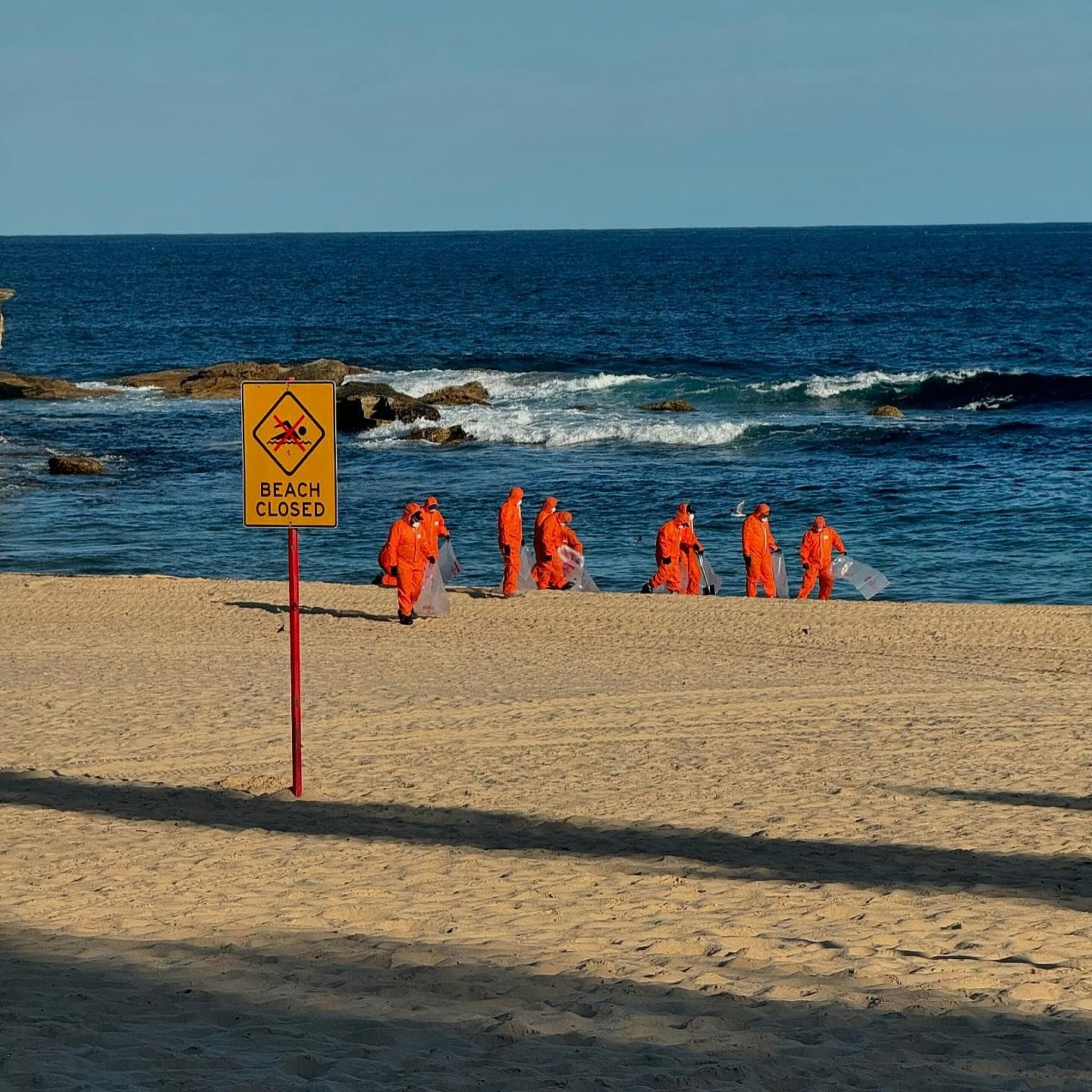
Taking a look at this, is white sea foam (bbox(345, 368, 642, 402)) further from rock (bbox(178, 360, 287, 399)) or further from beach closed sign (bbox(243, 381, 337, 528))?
beach closed sign (bbox(243, 381, 337, 528))

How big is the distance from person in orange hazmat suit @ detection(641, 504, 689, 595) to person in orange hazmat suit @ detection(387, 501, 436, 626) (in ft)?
12.4

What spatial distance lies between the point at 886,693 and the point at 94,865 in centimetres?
844

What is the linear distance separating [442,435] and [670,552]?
20.6 metres

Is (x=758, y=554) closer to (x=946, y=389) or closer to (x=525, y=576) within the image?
(x=525, y=576)

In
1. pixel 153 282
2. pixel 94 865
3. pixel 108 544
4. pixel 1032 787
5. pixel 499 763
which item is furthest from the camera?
pixel 153 282

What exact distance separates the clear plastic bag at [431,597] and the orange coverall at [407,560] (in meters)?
0.09

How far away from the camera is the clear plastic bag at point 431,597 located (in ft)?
67.1

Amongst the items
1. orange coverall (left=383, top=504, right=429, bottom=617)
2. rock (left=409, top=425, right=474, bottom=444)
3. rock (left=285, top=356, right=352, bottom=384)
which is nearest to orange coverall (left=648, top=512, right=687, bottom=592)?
orange coverall (left=383, top=504, right=429, bottom=617)

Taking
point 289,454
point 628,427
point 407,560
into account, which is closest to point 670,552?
point 407,560

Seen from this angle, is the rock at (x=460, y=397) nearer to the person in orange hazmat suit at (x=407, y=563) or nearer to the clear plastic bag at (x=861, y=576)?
the clear plastic bag at (x=861, y=576)

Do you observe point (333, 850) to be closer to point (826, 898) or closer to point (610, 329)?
point (826, 898)

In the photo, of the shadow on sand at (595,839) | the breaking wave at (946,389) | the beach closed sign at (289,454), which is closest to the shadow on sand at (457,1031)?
the shadow on sand at (595,839)

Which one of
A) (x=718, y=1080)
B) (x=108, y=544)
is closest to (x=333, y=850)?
(x=718, y=1080)

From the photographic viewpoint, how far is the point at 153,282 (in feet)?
403
